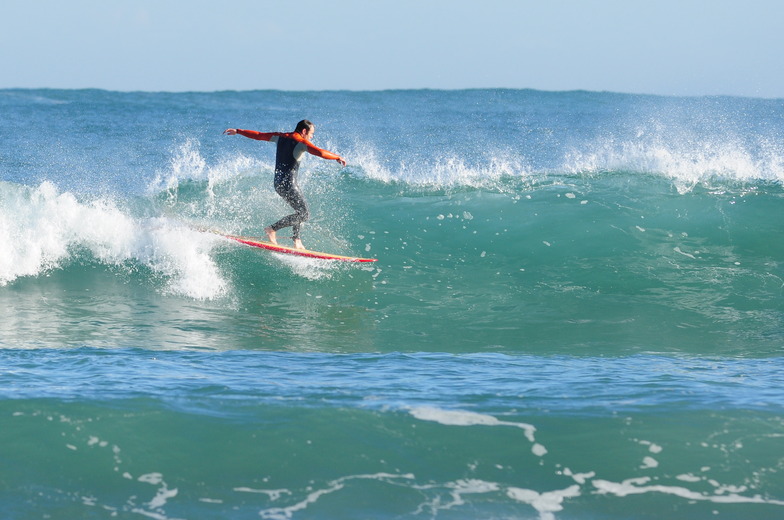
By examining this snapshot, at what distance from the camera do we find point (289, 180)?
385 inches

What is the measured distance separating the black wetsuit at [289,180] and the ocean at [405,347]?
1.97 feet

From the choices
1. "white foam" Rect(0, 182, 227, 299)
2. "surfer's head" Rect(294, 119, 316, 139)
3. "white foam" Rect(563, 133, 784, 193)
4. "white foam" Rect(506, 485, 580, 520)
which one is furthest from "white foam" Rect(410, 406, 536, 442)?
"white foam" Rect(563, 133, 784, 193)

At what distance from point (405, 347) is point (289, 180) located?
3.11 metres

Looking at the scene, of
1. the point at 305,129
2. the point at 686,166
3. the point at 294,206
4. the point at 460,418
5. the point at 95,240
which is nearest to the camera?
the point at 460,418

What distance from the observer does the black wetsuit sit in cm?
977

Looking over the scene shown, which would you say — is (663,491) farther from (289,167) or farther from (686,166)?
(686,166)

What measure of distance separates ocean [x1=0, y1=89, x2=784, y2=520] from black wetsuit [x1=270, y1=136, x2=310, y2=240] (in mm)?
600

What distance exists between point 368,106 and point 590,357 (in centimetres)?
3889

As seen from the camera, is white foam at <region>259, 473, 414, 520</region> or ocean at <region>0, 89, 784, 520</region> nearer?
white foam at <region>259, 473, 414, 520</region>

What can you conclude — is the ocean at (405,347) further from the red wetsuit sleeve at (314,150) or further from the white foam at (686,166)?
the red wetsuit sleeve at (314,150)

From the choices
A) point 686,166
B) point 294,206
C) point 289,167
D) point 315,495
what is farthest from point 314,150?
point 686,166

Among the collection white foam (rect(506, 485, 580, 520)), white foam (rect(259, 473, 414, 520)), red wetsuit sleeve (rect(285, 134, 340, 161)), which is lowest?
white foam (rect(259, 473, 414, 520))

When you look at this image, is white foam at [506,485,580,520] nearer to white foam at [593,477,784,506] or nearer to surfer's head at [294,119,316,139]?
white foam at [593,477,784,506]

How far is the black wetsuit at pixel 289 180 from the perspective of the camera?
9766mm
